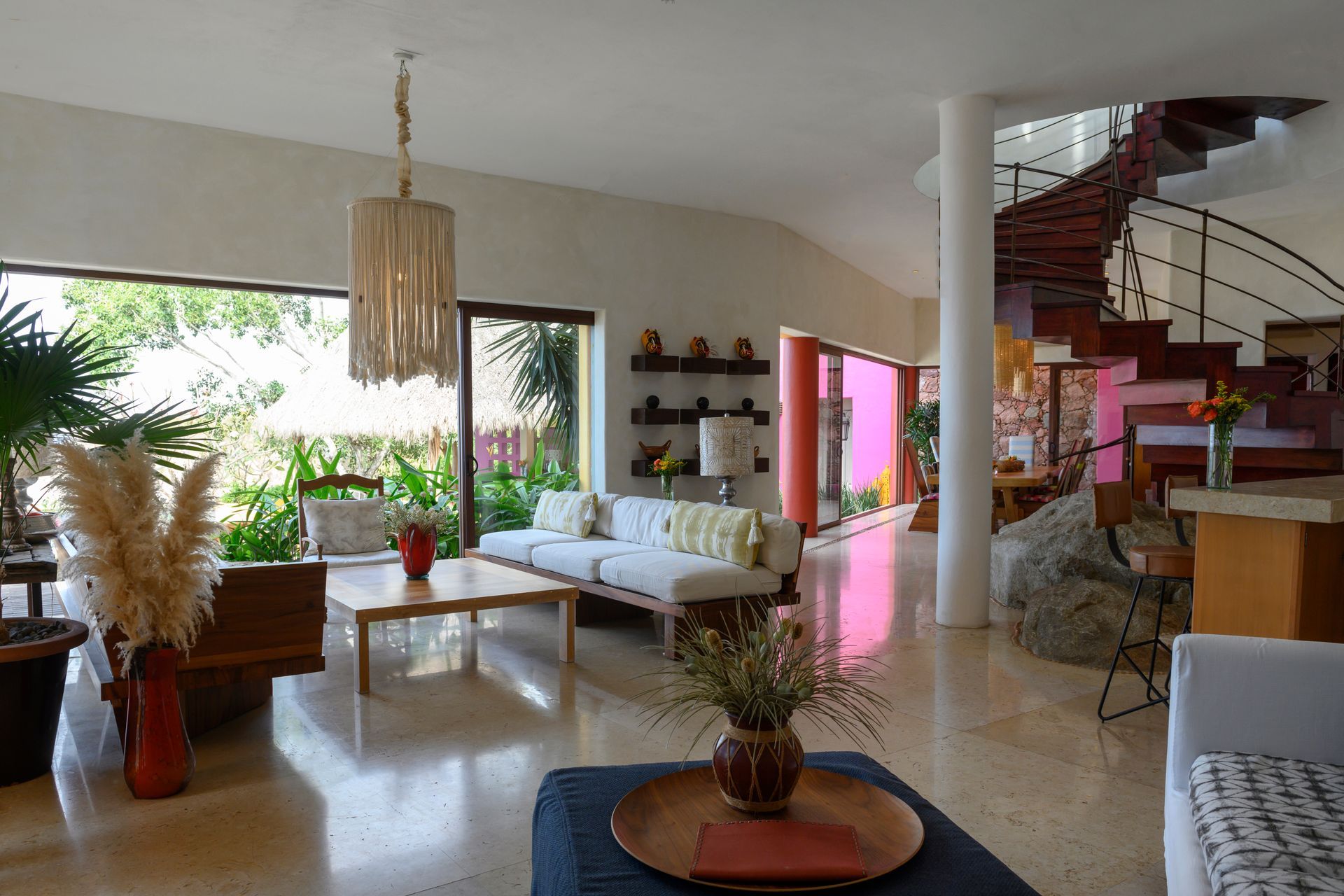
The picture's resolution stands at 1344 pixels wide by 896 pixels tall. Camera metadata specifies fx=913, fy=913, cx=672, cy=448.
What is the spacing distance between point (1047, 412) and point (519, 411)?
8.62 meters

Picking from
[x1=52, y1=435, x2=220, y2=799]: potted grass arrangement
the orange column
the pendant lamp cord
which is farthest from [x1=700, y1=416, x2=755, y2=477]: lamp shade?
[x1=52, y1=435, x2=220, y2=799]: potted grass arrangement

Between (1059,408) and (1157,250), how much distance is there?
11.2ft

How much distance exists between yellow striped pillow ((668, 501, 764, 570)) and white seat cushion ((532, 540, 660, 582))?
0.24 metres

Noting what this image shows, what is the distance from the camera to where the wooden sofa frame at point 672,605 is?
15.4 ft

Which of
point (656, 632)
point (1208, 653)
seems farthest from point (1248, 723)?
point (656, 632)

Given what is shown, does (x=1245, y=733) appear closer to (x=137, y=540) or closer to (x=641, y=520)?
(x=137, y=540)

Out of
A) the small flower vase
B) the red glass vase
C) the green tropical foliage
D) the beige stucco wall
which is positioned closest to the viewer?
the small flower vase

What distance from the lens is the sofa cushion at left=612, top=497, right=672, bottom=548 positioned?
5762 mm

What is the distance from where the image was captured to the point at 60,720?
12.7 feet

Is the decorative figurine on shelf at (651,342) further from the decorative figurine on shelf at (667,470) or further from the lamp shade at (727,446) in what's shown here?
the lamp shade at (727,446)

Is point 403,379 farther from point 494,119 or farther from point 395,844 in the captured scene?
point 494,119

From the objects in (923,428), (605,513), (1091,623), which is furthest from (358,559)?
(923,428)

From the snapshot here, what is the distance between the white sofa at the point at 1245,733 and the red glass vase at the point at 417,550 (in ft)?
12.3

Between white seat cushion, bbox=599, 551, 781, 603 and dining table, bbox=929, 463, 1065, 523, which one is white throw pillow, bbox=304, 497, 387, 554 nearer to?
white seat cushion, bbox=599, 551, 781, 603
